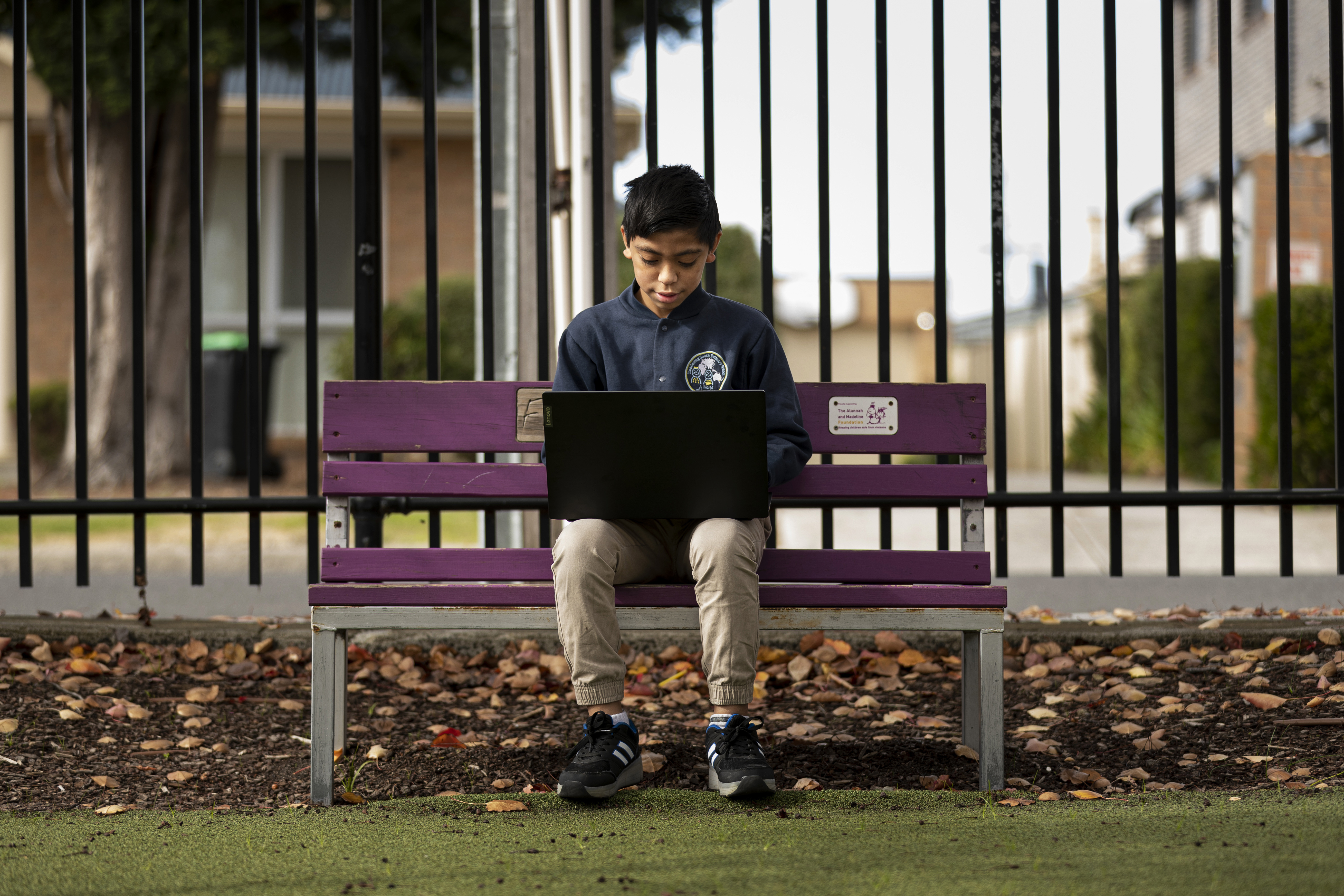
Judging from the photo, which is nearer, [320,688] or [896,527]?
[320,688]

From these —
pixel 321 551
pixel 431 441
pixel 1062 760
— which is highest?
pixel 431 441

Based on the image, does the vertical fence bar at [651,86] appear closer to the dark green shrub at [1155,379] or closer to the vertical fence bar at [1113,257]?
the vertical fence bar at [1113,257]

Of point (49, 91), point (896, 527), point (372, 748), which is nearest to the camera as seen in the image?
point (372, 748)

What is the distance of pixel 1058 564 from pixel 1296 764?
1.14m

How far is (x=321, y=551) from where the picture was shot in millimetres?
2625

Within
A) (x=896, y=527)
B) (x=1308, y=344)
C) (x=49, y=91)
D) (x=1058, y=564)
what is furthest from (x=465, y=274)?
(x=1058, y=564)

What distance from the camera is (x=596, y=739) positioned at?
248cm

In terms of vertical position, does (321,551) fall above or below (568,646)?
above

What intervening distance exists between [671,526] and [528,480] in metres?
0.42

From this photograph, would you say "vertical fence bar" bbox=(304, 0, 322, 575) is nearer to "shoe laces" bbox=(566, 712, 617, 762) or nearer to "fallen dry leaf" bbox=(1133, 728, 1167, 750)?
"shoe laces" bbox=(566, 712, 617, 762)

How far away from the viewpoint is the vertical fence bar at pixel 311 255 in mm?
3764

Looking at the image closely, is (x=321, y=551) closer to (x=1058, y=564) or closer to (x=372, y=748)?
(x=372, y=748)

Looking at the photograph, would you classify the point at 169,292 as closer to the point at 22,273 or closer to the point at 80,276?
the point at 22,273

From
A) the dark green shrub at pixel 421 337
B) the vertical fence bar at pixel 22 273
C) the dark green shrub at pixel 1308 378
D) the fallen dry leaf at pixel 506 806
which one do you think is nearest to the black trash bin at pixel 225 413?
the dark green shrub at pixel 421 337
